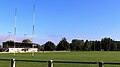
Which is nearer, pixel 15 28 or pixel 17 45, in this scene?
pixel 15 28

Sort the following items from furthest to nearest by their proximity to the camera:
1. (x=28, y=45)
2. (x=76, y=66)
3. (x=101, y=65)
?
(x=28, y=45) < (x=76, y=66) < (x=101, y=65)

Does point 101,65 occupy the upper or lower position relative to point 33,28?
lower

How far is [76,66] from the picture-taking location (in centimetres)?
2944

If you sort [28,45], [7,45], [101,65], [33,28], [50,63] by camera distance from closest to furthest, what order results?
[101,65] < [50,63] < [33,28] < [7,45] < [28,45]

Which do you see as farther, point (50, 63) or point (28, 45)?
point (28, 45)

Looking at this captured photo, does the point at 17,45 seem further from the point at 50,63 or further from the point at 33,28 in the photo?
the point at 50,63

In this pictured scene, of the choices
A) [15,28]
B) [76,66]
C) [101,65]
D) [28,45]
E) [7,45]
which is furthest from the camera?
[28,45]

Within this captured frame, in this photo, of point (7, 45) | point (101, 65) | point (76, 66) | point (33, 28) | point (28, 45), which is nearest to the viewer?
point (101, 65)

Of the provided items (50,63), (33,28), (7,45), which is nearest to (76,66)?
(50,63)

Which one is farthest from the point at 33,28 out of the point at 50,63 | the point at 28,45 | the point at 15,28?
the point at 28,45

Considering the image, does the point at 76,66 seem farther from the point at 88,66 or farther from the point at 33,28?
the point at 33,28

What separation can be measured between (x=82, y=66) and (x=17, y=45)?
167 meters

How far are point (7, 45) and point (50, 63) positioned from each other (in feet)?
555

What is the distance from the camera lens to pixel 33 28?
75.8 meters
